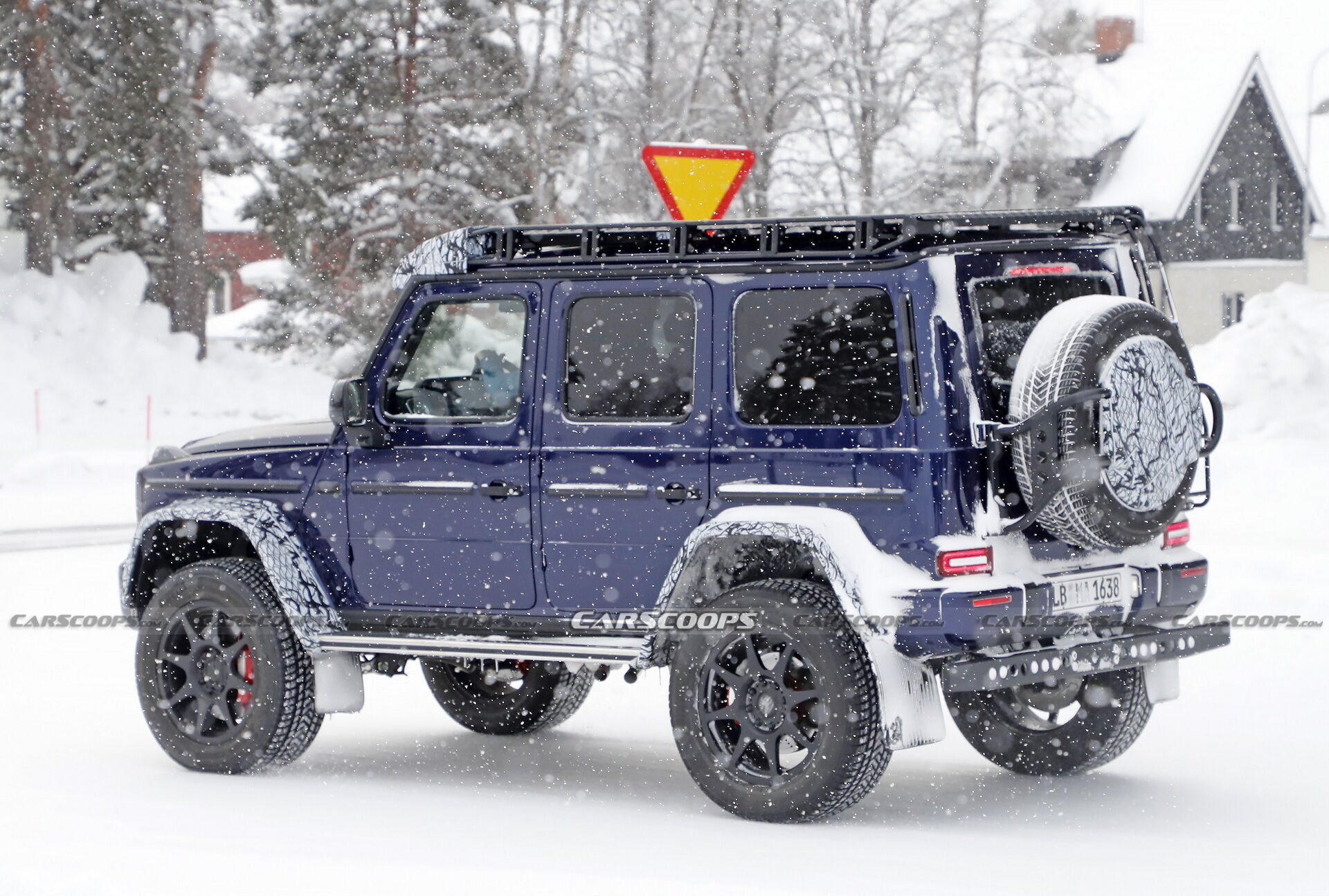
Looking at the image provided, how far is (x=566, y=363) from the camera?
23.6ft

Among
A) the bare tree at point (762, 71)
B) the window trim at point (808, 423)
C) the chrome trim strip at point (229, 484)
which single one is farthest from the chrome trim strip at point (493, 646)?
the bare tree at point (762, 71)

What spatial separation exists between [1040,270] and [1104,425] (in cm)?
73

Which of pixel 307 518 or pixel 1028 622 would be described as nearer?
pixel 1028 622

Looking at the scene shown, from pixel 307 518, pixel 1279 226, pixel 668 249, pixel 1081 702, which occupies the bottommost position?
pixel 1081 702

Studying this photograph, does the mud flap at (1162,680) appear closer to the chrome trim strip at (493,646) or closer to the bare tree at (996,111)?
the chrome trim strip at (493,646)

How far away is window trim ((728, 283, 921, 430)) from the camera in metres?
6.36

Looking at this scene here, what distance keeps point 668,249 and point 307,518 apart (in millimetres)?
1870

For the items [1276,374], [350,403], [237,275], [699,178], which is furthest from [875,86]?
[237,275]

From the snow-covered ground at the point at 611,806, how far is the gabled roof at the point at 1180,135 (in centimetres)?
4145

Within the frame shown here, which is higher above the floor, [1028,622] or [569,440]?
[569,440]

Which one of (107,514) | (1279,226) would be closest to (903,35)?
(1279,226)

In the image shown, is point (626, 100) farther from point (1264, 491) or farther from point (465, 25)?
point (1264, 491)

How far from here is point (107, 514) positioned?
66.7 feet

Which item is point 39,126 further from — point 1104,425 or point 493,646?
point 1104,425
